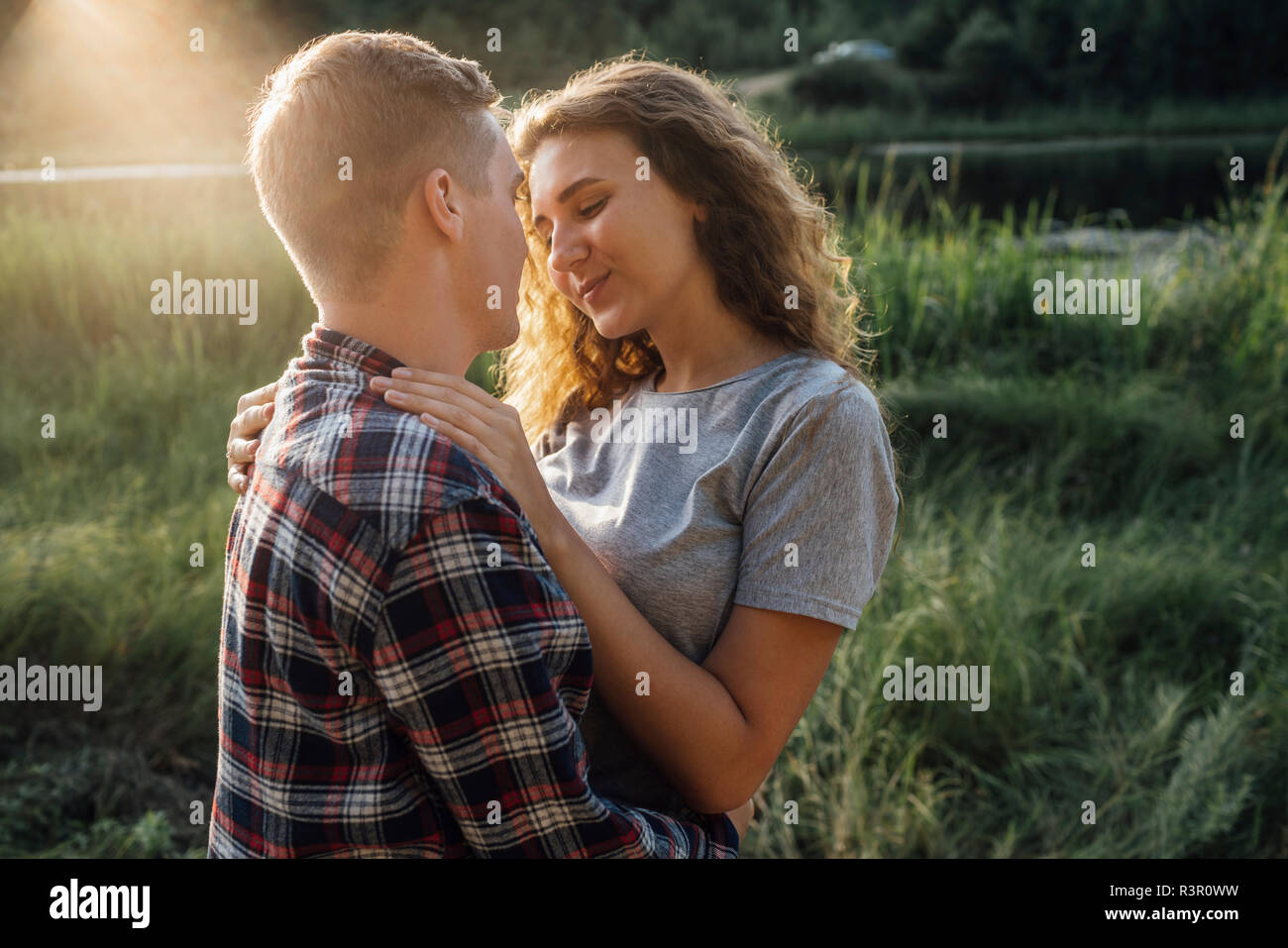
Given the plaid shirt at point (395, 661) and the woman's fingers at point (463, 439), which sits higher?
the woman's fingers at point (463, 439)

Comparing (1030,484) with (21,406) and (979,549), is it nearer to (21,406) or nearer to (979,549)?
(979,549)

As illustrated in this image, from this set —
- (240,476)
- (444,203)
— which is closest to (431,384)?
(444,203)

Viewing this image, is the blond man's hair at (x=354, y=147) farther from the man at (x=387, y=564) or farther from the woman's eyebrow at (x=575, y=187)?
the woman's eyebrow at (x=575, y=187)

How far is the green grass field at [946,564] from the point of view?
113 inches

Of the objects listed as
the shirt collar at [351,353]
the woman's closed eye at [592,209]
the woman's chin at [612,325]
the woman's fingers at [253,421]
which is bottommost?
the woman's fingers at [253,421]

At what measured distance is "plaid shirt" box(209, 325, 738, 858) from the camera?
113 centimetres

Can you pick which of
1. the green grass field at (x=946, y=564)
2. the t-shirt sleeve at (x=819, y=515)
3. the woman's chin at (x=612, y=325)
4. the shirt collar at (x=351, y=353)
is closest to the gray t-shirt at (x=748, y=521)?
the t-shirt sleeve at (x=819, y=515)

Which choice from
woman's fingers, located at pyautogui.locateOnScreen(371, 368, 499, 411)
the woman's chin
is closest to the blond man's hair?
woman's fingers, located at pyautogui.locateOnScreen(371, 368, 499, 411)

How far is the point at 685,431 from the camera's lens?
1.72 metres

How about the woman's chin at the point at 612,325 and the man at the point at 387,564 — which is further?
the woman's chin at the point at 612,325

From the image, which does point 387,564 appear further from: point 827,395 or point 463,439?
point 827,395

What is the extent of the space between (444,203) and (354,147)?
0.42ft

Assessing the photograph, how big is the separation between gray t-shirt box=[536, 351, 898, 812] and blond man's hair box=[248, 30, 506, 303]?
557 millimetres
